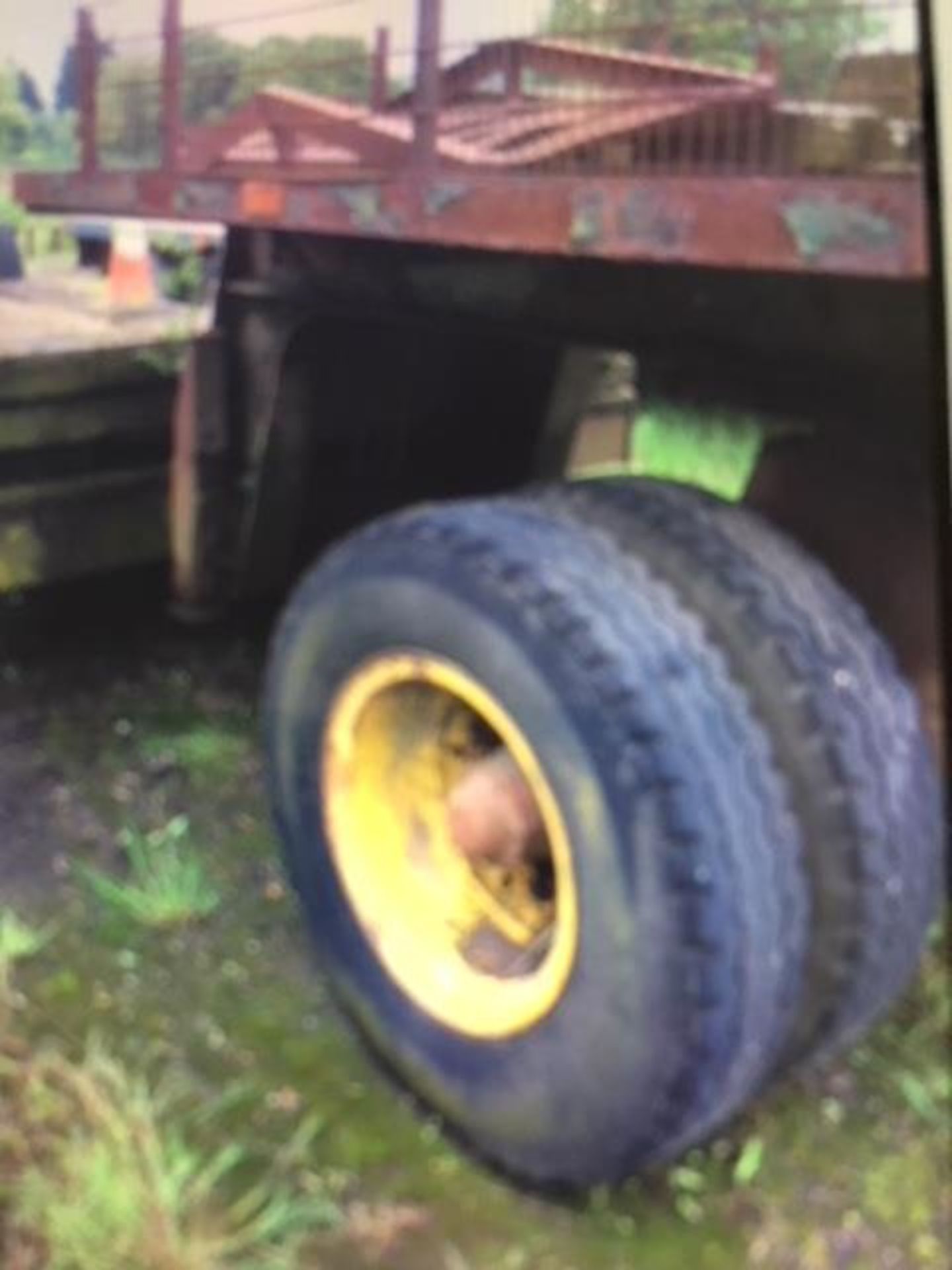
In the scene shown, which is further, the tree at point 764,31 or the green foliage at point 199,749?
the green foliage at point 199,749

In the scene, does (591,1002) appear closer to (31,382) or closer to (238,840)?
(238,840)

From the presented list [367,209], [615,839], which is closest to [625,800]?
[615,839]

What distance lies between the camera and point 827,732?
0.78m

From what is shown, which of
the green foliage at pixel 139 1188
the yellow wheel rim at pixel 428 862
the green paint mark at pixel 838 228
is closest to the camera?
the green paint mark at pixel 838 228

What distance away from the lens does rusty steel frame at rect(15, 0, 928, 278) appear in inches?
26.2

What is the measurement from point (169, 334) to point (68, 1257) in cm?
49

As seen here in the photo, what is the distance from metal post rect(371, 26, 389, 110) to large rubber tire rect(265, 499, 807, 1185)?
0.19m

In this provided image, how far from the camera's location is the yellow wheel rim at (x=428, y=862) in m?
0.87

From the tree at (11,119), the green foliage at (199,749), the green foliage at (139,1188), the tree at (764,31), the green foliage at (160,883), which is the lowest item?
the green foliage at (139,1188)

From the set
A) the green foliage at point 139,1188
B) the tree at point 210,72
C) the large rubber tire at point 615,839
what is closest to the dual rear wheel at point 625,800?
the large rubber tire at point 615,839

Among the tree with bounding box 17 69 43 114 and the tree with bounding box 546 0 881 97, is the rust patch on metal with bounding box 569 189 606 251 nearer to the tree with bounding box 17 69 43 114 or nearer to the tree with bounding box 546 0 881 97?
the tree with bounding box 546 0 881 97

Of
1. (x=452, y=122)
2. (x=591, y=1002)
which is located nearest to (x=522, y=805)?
(x=591, y=1002)

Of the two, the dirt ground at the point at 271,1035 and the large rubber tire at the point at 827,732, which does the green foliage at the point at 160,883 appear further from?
the large rubber tire at the point at 827,732

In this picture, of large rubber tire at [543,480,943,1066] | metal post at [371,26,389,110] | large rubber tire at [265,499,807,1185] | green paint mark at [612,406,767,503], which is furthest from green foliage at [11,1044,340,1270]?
metal post at [371,26,389,110]
